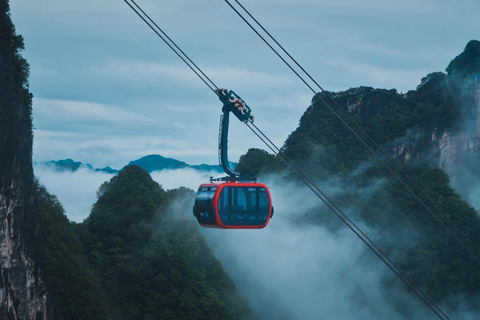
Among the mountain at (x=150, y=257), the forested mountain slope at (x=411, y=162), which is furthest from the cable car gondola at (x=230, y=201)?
the forested mountain slope at (x=411, y=162)

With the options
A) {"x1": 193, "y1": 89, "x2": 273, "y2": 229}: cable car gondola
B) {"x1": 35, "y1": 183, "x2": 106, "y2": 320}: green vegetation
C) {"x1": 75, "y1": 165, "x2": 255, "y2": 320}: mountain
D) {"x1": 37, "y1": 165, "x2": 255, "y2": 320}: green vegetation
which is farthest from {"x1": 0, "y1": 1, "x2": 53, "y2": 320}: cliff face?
{"x1": 193, "y1": 89, "x2": 273, "y2": 229}: cable car gondola

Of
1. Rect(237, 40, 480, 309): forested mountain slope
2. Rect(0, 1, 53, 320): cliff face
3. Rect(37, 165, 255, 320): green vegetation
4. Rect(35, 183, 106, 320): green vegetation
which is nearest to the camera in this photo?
Rect(0, 1, 53, 320): cliff face

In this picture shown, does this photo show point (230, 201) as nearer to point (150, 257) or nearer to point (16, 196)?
point (16, 196)

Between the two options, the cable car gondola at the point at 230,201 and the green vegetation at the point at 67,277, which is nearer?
the cable car gondola at the point at 230,201

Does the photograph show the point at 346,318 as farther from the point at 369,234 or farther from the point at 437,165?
the point at 437,165

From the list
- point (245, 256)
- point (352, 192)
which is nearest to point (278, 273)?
point (245, 256)

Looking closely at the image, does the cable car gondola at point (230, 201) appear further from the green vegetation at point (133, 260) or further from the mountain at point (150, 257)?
the mountain at point (150, 257)

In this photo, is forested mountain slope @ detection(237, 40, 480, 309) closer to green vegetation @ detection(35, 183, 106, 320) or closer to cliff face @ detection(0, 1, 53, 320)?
green vegetation @ detection(35, 183, 106, 320)
